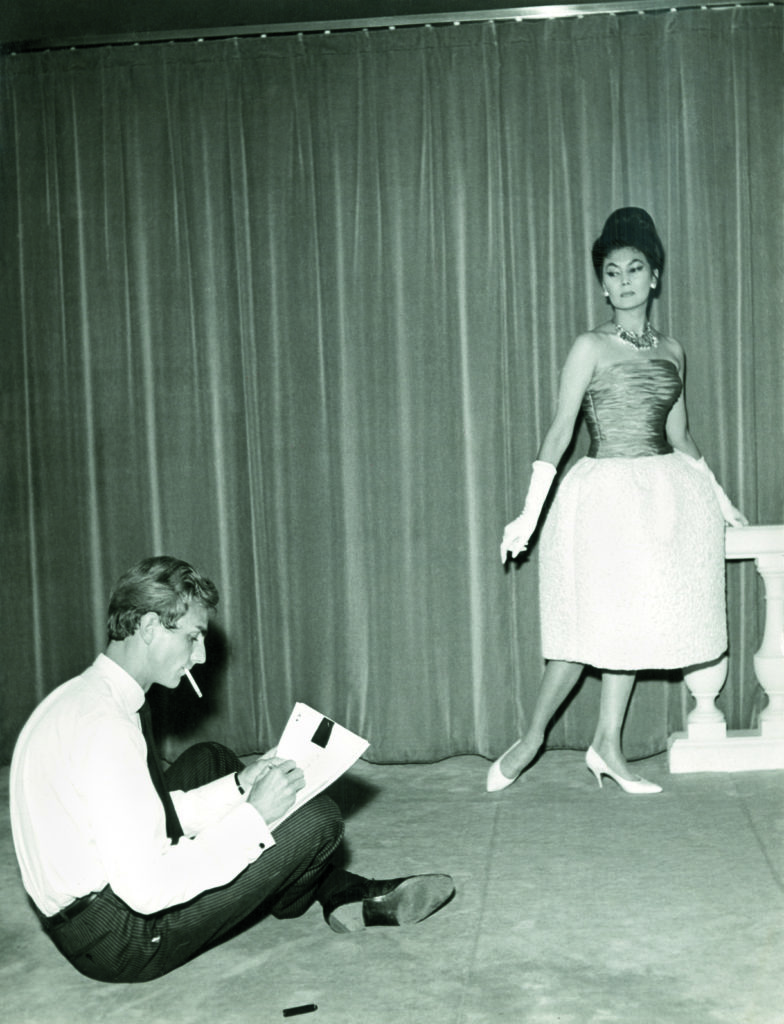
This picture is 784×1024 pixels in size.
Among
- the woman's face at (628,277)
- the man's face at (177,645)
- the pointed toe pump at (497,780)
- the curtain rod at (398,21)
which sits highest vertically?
the curtain rod at (398,21)

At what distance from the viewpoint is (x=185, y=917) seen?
7.41ft

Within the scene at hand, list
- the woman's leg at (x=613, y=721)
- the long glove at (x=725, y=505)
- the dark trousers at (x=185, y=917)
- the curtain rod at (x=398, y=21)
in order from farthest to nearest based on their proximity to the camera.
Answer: the curtain rod at (x=398, y=21)
the long glove at (x=725, y=505)
the woman's leg at (x=613, y=721)
the dark trousers at (x=185, y=917)

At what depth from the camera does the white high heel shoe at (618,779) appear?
3.61 metres

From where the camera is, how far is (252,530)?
4.22 m

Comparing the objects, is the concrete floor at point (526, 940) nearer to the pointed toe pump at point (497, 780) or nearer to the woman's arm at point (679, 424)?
the pointed toe pump at point (497, 780)

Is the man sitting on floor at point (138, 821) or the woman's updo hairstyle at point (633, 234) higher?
A: the woman's updo hairstyle at point (633, 234)

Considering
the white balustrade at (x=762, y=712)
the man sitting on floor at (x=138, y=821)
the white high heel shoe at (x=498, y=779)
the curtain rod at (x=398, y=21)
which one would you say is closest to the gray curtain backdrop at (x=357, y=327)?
the curtain rod at (x=398, y=21)

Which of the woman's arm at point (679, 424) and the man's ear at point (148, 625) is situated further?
the woman's arm at point (679, 424)

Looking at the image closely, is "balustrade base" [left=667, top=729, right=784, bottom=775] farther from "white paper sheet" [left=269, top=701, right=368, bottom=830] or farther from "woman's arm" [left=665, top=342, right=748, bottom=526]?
"white paper sheet" [left=269, top=701, right=368, bottom=830]

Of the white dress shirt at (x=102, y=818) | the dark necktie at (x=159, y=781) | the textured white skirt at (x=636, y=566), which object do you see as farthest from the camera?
the textured white skirt at (x=636, y=566)

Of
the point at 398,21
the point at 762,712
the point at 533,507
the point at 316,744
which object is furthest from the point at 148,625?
the point at 398,21

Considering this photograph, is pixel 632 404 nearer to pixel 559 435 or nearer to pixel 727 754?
pixel 559 435

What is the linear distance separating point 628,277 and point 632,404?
364 millimetres

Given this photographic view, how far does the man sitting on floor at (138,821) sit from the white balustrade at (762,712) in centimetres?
167
